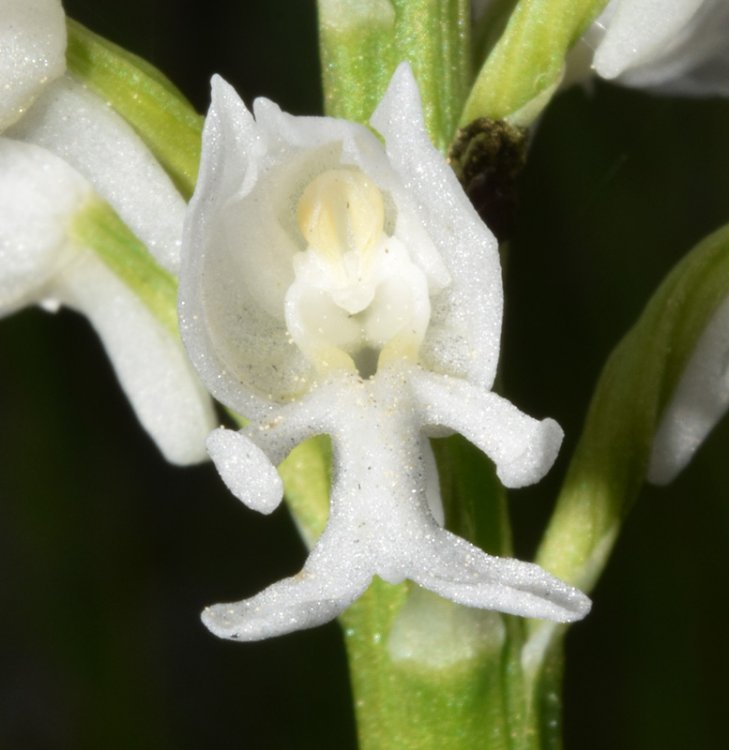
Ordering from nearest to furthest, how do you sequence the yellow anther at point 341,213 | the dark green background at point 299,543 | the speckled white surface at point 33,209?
the yellow anther at point 341,213 < the speckled white surface at point 33,209 < the dark green background at point 299,543

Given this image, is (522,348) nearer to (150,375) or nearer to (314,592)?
(150,375)

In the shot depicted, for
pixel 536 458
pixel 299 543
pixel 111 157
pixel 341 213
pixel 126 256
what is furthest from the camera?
pixel 299 543

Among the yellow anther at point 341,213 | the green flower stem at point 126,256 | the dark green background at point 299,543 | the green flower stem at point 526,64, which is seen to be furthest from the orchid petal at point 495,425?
the dark green background at point 299,543

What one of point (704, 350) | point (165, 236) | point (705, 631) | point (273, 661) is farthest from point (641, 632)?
point (165, 236)

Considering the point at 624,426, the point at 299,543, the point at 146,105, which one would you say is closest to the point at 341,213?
the point at 146,105

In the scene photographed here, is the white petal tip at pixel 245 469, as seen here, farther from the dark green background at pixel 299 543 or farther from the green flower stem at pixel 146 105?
the dark green background at pixel 299 543

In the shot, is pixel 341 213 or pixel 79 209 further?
pixel 79 209

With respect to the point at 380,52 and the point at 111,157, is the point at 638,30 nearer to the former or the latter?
the point at 380,52
